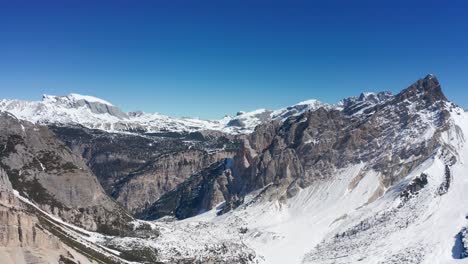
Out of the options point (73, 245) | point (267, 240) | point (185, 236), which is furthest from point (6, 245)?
point (267, 240)

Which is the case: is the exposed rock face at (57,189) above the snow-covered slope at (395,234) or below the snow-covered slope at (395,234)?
above

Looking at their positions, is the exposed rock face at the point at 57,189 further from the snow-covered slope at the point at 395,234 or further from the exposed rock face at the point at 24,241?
the exposed rock face at the point at 24,241

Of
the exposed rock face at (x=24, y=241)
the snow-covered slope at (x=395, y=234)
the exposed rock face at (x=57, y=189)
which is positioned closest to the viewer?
the exposed rock face at (x=24, y=241)

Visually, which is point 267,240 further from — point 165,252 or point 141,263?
point 141,263

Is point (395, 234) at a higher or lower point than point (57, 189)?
lower

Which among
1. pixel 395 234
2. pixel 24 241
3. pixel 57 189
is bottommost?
pixel 395 234

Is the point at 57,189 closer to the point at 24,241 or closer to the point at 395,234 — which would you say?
the point at 24,241

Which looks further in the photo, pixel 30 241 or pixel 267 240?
pixel 267 240

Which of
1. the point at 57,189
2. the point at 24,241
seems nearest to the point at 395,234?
the point at 24,241

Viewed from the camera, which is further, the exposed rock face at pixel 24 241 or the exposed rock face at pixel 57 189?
the exposed rock face at pixel 57 189

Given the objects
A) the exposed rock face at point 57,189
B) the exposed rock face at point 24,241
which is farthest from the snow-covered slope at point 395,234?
the exposed rock face at point 24,241

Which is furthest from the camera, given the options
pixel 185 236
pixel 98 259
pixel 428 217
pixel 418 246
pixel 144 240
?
pixel 185 236
